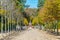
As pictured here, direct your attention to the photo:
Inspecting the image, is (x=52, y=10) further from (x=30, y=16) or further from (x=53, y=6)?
(x=30, y=16)

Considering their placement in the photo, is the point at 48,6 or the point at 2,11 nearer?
the point at 48,6

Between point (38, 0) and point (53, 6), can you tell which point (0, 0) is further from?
point (38, 0)

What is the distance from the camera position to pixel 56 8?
41.2 meters

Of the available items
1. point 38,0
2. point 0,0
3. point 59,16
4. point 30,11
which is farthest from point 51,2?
point 30,11

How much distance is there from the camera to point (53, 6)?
41.9 metres

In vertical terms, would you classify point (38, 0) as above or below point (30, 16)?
above

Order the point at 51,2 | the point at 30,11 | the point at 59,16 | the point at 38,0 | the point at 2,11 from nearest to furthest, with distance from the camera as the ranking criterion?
the point at 59,16 → the point at 51,2 → the point at 2,11 → the point at 38,0 → the point at 30,11

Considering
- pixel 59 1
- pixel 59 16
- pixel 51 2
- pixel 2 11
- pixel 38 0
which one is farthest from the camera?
pixel 38 0

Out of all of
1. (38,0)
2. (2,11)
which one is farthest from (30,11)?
(2,11)

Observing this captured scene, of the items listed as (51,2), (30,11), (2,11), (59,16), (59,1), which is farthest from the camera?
(30,11)

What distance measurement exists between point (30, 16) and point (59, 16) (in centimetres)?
13510

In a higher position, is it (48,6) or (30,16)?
(48,6)

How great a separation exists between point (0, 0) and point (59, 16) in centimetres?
1152

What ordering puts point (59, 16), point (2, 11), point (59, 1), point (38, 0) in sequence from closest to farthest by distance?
point (59, 1), point (59, 16), point (2, 11), point (38, 0)
